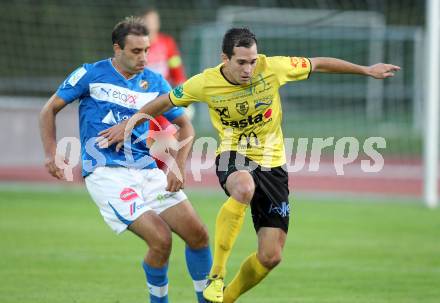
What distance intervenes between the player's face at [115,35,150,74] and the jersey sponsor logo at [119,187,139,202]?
94 cm

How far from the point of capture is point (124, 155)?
7.06m

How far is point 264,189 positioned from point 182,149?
0.78 metres

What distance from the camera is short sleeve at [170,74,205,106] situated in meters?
6.68

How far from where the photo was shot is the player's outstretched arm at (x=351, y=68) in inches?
264

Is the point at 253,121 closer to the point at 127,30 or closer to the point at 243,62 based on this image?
the point at 243,62

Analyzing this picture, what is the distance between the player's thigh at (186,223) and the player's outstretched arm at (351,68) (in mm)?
1461

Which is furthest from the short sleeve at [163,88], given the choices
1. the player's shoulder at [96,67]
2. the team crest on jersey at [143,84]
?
the player's shoulder at [96,67]

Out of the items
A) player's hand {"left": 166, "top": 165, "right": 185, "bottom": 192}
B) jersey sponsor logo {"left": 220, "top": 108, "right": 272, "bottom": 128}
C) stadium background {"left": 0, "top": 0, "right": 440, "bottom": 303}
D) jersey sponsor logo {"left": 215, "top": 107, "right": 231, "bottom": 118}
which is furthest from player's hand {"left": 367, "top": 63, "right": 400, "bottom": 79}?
stadium background {"left": 0, "top": 0, "right": 440, "bottom": 303}

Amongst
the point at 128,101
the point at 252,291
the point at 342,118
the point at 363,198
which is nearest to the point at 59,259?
the point at 252,291

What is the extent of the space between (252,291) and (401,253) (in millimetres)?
2923

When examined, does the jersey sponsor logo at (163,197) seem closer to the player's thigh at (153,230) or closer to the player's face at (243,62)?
the player's thigh at (153,230)

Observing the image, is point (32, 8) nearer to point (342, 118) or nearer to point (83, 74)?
point (342, 118)

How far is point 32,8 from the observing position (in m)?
18.9

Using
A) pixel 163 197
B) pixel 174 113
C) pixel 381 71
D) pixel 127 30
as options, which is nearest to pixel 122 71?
pixel 127 30
